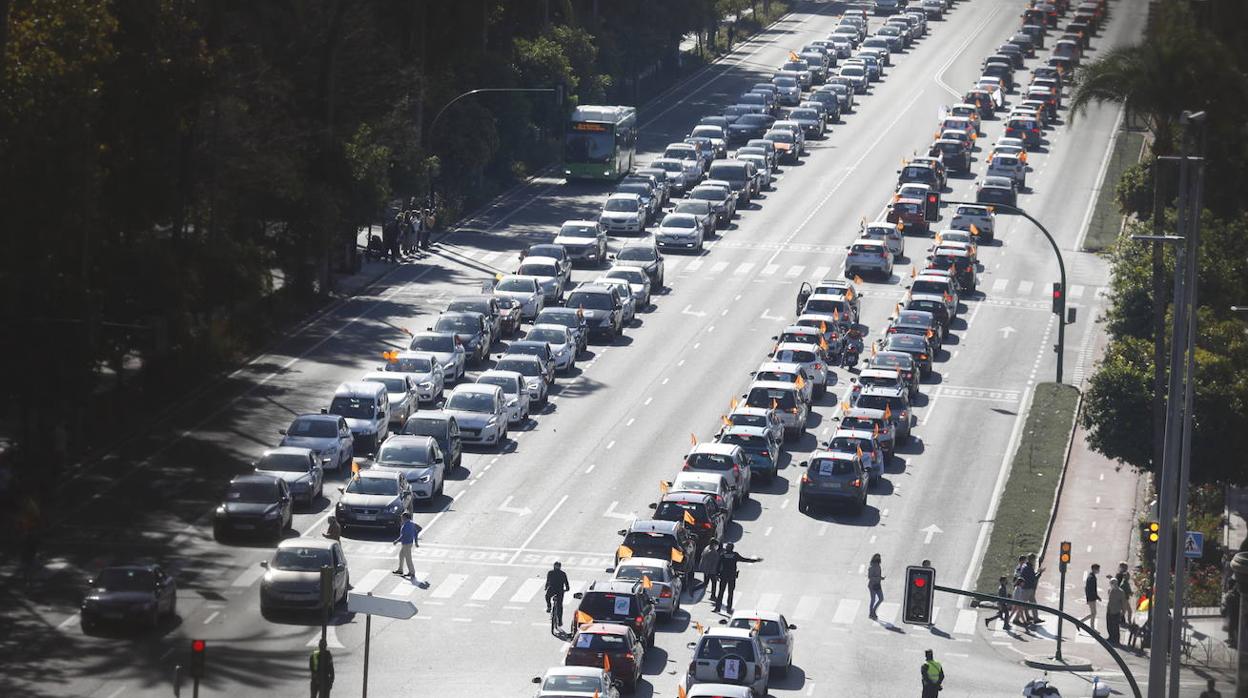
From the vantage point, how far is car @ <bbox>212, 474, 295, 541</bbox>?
55.2 meters

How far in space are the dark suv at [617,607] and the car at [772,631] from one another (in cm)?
190

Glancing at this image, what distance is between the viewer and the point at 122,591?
48.0 m

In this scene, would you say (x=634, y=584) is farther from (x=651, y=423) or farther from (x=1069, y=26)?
(x=1069, y=26)

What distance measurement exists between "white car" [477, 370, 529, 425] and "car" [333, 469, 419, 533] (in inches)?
411

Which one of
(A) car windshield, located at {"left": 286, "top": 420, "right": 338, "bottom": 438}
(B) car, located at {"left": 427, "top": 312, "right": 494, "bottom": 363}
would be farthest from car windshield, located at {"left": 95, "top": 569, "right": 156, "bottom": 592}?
(B) car, located at {"left": 427, "top": 312, "right": 494, "bottom": 363}

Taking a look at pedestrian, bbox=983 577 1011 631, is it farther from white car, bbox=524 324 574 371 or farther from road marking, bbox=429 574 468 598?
white car, bbox=524 324 574 371

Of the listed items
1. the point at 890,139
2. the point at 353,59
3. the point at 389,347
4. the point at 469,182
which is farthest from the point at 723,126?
the point at 389,347

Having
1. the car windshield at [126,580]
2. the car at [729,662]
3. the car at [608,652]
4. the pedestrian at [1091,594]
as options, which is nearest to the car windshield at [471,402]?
the pedestrian at [1091,594]

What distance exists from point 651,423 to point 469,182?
3302 centimetres

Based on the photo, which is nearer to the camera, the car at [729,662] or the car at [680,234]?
the car at [729,662]

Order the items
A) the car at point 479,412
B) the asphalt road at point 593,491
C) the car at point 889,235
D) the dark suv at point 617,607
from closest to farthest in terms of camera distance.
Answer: the asphalt road at point 593,491 → the dark suv at point 617,607 → the car at point 479,412 → the car at point 889,235

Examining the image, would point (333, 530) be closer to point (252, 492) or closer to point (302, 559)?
point (302, 559)

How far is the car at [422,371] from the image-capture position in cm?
6803

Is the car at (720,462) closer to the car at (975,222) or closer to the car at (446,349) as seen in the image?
the car at (446,349)
